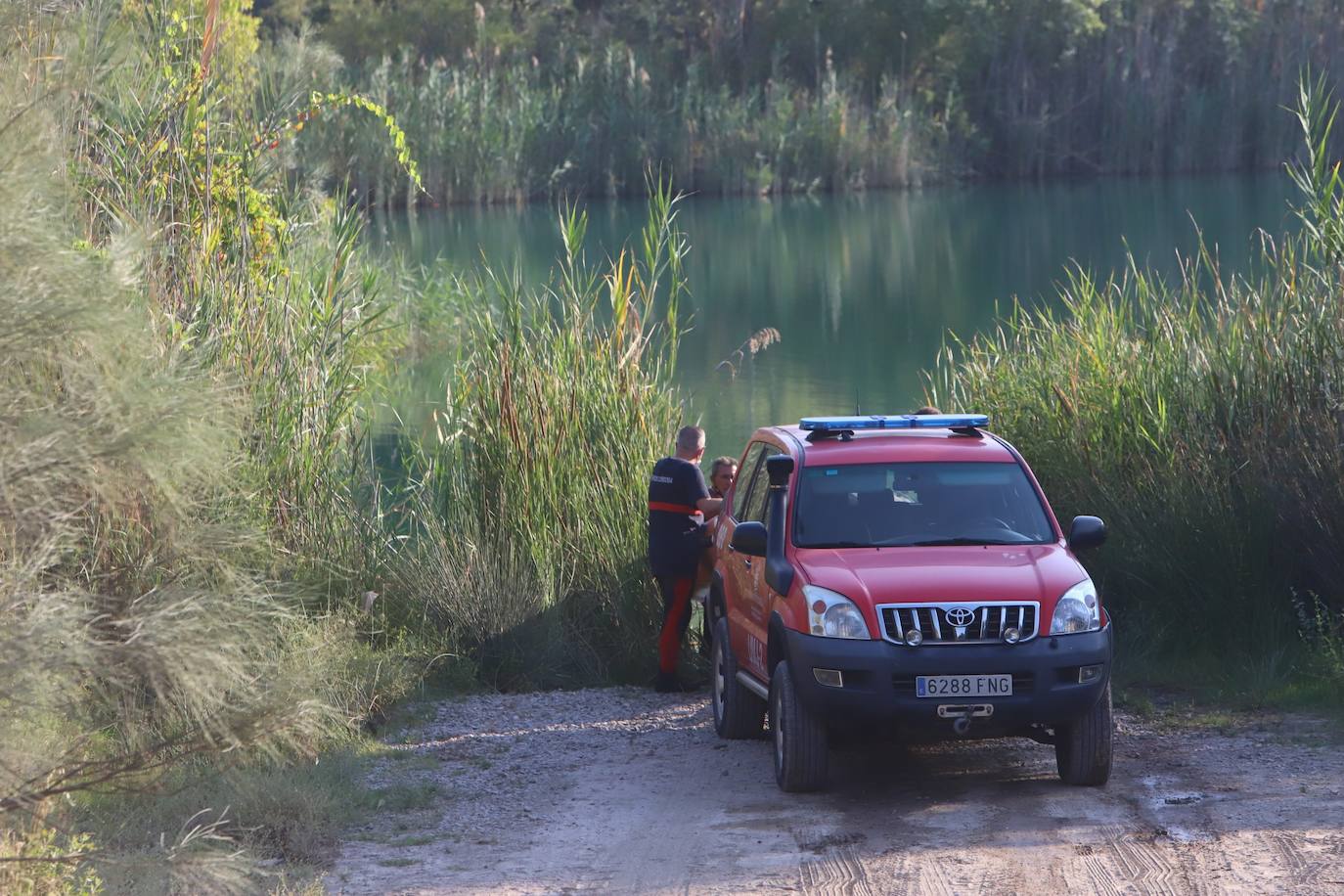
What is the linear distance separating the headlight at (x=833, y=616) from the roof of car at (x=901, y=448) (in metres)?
1.10

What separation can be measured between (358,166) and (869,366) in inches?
786

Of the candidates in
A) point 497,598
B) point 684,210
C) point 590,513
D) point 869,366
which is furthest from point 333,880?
point 684,210

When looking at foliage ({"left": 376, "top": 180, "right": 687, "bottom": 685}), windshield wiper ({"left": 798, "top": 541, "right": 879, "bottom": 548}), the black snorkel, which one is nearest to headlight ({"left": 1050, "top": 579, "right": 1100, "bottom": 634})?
windshield wiper ({"left": 798, "top": 541, "right": 879, "bottom": 548})

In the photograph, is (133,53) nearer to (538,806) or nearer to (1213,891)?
(538,806)

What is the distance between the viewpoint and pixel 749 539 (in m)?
8.49

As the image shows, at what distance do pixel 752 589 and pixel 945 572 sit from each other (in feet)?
4.23

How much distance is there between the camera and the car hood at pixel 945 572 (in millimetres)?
7719

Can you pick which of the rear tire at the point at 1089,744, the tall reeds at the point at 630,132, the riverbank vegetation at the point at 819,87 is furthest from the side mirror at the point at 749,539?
the tall reeds at the point at 630,132

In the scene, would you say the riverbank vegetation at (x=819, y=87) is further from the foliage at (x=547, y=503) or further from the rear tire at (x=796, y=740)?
the rear tire at (x=796, y=740)

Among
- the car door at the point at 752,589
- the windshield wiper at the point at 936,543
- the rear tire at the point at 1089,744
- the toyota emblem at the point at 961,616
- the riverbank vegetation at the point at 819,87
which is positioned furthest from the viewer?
the riverbank vegetation at the point at 819,87

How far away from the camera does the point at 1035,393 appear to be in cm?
1322

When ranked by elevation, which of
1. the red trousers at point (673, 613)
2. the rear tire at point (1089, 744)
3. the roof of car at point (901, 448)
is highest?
the roof of car at point (901, 448)

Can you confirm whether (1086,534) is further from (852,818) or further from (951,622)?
(852,818)

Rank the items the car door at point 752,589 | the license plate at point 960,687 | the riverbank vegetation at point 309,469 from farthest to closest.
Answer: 1. the car door at point 752,589
2. the license plate at point 960,687
3. the riverbank vegetation at point 309,469
